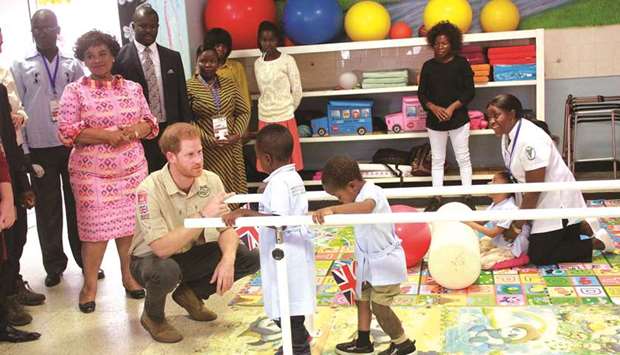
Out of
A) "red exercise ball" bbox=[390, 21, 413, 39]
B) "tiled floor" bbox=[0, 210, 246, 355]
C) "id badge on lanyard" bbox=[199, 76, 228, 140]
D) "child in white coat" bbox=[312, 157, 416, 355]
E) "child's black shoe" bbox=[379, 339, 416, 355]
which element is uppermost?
"red exercise ball" bbox=[390, 21, 413, 39]

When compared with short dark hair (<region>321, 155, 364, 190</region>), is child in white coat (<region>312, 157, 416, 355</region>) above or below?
below

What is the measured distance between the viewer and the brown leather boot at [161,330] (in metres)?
3.70

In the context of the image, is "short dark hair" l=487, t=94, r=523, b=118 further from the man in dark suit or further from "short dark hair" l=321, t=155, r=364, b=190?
the man in dark suit

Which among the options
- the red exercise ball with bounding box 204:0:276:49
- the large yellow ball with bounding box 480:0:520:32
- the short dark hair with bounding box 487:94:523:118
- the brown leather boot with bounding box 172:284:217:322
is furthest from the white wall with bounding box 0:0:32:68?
the short dark hair with bounding box 487:94:523:118

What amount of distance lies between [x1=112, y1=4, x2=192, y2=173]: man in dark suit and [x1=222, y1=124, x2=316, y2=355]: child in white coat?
5.86 ft

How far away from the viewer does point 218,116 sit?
17.3ft

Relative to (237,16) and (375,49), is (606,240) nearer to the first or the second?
(375,49)

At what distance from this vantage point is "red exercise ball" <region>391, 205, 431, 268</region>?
450 centimetres

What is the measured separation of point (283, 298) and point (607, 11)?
4948mm

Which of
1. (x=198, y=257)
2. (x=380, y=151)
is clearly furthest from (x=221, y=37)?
(x=198, y=257)

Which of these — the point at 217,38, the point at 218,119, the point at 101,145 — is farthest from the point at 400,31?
the point at 101,145

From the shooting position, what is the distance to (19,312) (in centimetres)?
416

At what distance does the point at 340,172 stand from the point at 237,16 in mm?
3743

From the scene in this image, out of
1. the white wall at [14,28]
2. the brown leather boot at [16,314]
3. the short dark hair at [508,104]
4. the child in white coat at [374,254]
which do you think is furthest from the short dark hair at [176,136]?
the white wall at [14,28]
